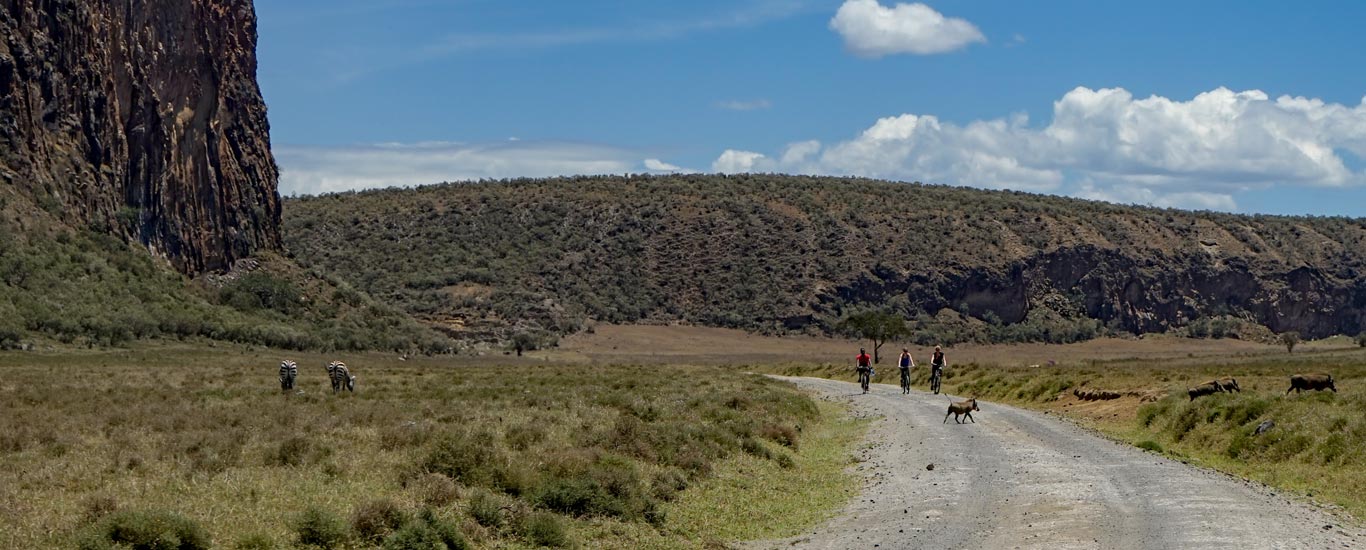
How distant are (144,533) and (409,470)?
16.5 feet

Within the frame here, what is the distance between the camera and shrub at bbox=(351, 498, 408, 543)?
1235cm

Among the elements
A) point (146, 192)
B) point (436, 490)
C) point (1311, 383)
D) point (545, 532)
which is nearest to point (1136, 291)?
point (146, 192)

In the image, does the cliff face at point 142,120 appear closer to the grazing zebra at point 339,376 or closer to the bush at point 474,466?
the grazing zebra at point 339,376

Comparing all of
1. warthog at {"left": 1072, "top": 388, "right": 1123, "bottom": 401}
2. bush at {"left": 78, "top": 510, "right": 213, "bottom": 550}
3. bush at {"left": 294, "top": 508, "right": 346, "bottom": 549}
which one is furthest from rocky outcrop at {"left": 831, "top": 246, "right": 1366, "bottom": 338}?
bush at {"left": 78, "top": 510, "right": 213, "bottom": 550}

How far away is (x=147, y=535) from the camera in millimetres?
11102

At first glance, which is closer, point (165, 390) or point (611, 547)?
point (611, 547)

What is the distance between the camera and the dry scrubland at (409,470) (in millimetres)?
12398

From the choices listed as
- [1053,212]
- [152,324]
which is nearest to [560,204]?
[1053,212]

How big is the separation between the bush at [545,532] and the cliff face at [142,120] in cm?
6494

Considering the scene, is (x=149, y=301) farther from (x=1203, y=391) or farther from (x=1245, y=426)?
(x=1245, y=426)

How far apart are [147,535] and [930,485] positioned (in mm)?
9845

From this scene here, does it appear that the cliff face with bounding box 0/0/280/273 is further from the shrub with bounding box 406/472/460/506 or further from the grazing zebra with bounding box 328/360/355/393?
the shrub with bounding box 406/472/460/506

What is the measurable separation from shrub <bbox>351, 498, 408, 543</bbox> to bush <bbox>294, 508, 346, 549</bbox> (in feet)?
0.65

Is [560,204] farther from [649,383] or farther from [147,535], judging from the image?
[147,535]
